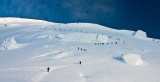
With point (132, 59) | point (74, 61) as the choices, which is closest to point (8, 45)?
point (74, 61)

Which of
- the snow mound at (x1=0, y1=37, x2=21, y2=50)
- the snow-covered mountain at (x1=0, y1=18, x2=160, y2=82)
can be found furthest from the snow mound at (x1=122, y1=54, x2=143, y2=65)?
the snow mound at (x1=0, y1=37, x2=21, y2=50)

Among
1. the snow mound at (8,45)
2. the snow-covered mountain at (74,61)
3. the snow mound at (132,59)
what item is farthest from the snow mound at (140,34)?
the snow mound at (132,59)

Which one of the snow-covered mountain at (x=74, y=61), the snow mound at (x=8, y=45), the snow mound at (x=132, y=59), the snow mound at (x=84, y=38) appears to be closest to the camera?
the snow-covered mountain at (x=74, y=61)

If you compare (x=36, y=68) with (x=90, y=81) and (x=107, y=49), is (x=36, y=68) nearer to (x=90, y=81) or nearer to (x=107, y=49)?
(x=90, y=81)

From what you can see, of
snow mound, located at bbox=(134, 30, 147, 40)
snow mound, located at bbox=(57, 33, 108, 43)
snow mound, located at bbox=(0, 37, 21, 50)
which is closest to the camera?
snow mound, located at bbox=(0, 37, 21, 50)

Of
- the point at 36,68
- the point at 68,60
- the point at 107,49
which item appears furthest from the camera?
the point at 107,49

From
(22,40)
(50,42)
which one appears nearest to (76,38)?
(50,42)

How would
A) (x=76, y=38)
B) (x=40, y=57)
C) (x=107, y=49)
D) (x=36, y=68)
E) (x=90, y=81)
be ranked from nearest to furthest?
1. (x=90, y=81)
2. (x=36, y=68)
3. (x=40, y=57)
4. (x=107, y=49)
5. (x=76, y=38)

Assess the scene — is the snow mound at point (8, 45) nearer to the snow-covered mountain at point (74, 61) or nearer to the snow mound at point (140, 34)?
the snow-covered mountain at point (74, 61)

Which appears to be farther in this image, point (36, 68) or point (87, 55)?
point (87, 55)

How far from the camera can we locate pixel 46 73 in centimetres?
3991

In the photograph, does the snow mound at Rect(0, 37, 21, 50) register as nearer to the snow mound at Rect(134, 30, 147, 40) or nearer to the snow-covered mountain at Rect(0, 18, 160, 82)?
the snow-covered mountain at Rect(0, 18, 160, 82)

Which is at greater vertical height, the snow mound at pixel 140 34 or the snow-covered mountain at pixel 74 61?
the snow mound at pixel 140 34

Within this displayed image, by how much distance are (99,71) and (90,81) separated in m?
5.24
